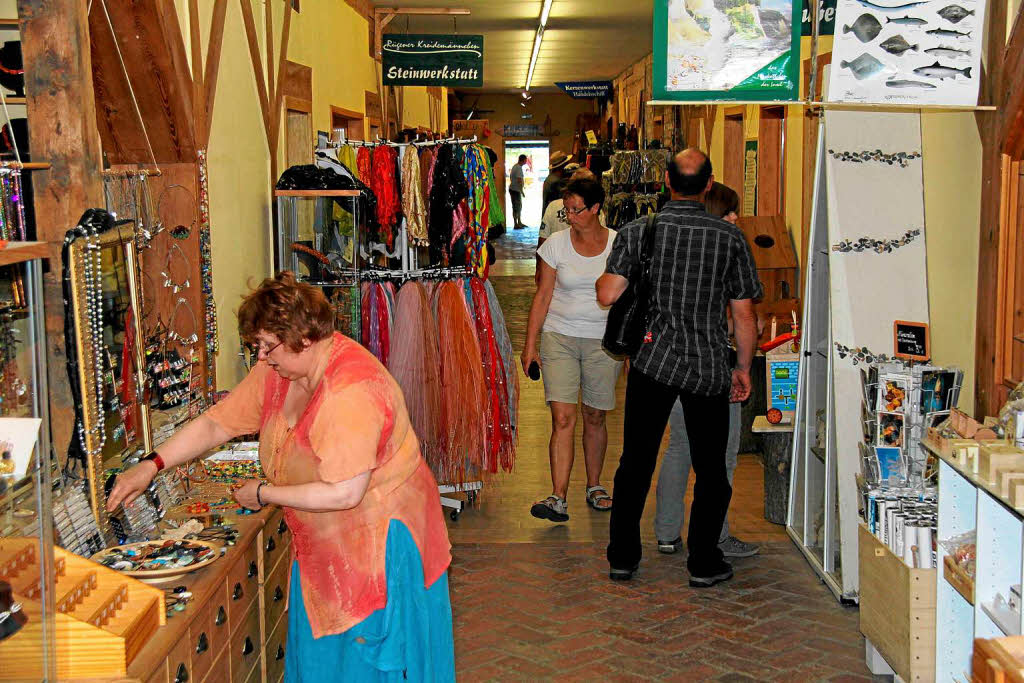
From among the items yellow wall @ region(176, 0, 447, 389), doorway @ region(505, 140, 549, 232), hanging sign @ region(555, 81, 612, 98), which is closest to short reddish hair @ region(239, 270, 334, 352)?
yellow wall @ region(176, 0, 447, 389)

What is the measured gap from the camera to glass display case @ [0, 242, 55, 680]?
203 cm

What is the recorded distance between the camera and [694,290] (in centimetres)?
444

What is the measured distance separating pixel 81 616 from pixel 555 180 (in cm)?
947

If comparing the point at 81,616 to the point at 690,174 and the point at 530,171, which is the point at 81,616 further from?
the point at 530,171

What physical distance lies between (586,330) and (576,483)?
53.1 inches

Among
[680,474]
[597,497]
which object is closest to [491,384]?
[597,497]

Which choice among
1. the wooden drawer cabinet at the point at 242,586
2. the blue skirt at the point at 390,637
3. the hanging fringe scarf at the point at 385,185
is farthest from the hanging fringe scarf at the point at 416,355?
the blue skirt at the point at 390,637

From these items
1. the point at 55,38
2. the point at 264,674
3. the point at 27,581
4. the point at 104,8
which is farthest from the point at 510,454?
the point at 27,581

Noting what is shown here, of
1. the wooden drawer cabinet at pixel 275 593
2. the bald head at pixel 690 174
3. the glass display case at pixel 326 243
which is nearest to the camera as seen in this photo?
the wooden drawer cabinet at pixel 275 593

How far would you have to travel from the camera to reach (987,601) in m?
3.01

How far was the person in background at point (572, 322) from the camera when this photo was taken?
18.1 feet

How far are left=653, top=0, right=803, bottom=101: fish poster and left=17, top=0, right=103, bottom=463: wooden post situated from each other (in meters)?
1.92

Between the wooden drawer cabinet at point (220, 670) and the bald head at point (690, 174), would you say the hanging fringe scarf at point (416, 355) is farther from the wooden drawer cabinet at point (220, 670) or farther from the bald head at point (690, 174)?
the wooden drawer cabinet at point (220, 670)

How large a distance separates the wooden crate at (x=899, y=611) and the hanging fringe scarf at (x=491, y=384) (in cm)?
236
